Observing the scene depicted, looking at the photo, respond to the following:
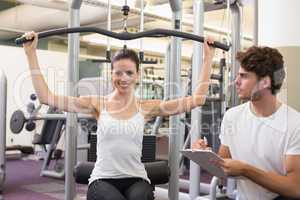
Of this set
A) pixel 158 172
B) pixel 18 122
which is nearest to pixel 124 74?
pixel 158 172

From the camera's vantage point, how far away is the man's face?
176 cm

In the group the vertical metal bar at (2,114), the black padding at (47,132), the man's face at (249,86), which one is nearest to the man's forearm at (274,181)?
the man's face at (249,86)

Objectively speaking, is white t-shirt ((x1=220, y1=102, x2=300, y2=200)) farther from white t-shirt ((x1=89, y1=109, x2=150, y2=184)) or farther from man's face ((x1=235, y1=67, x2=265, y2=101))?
white t-shirt ((x1=89, y1=109, x2=150, y2=184))

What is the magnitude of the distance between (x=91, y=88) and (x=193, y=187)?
2635 mm

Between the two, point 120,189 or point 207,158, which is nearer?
point 207,158

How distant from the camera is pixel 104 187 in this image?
194 cm

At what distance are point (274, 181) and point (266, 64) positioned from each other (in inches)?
21.0

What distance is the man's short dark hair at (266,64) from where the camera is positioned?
1.76 m

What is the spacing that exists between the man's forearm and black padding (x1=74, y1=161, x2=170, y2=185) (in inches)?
33.2

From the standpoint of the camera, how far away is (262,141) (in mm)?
1749

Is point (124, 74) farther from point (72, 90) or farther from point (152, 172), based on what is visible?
point (72, 90)

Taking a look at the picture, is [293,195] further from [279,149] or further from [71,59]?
[71,59]

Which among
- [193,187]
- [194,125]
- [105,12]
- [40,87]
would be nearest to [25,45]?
[40,87]

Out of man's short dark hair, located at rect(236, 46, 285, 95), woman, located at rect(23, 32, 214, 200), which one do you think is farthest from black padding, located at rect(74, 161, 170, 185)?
man's short dark hair, located at rect(236, 46, 285, 95)
